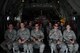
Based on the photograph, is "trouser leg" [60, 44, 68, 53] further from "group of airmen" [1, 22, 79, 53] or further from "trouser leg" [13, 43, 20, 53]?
"trouser leg" [13, 43, 20, 53]

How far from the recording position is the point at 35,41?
9.36m

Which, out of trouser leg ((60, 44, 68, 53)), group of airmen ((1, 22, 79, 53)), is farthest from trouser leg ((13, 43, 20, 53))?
trouser leg ((60, 44, 68, 53))

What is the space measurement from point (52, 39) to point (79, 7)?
192 inches

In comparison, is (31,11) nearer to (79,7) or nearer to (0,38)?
(79,7)

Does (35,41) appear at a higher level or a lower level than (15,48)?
higher

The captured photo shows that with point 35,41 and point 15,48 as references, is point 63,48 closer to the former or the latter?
point 35,41

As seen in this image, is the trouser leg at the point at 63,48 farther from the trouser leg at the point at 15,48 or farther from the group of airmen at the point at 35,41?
the trouser leg at the point at 15,48

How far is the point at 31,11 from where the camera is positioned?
879 inches

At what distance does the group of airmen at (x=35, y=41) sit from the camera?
925cm

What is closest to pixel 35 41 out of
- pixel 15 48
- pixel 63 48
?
pixel 15 48

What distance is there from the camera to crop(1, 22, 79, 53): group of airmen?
925 cm

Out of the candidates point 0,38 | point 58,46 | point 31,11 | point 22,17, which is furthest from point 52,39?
point 31,11

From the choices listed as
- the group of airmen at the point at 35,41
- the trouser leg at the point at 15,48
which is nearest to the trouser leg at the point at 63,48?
the group of airmen at the point at 35,41

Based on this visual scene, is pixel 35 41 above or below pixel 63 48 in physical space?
above
